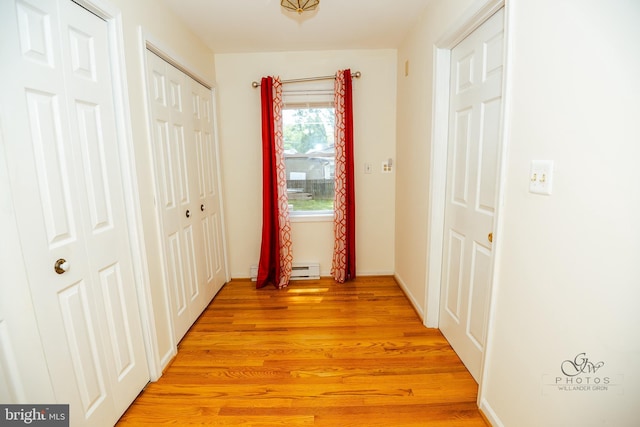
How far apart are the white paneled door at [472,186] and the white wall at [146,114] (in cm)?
195

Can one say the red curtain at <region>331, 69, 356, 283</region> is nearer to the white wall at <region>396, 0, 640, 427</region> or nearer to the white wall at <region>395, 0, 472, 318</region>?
the white wall at <region>395, 0, 472, 318</region>

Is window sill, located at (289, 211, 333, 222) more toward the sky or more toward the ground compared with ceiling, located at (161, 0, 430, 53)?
more toward the ground

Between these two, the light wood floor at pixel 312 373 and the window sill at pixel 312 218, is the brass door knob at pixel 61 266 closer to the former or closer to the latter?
the light wood floor at pixel 312 373

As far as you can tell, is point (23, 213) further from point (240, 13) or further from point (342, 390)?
point (240, 13)

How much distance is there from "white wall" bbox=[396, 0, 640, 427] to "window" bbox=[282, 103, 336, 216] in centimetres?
210

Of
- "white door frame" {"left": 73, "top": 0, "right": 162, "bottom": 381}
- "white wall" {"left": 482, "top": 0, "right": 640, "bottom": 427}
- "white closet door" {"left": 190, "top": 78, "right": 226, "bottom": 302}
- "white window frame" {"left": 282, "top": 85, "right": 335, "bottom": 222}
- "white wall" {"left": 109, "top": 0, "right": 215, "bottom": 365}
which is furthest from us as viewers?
"white window frame" {"left": 282, "top": 85, "right": 335, "bottom": 222}

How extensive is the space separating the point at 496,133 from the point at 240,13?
80.0 inches

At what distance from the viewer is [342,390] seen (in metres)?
1.68

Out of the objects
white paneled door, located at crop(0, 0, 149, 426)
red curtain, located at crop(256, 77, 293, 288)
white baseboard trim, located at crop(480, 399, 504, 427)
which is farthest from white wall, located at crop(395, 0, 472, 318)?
white paneled door, located at crop(0, 0, 149, 426)

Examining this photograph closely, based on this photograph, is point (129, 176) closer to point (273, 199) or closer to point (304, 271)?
point (273, 199)

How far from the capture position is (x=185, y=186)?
2.29 metres

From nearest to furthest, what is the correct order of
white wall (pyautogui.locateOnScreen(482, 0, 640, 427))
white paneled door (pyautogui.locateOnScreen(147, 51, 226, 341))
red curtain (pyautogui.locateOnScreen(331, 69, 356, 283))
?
1. white wall (pyautogui.locateOnScreen(482, 0, 640, 427))
2. white paneled door (pyautogui.locateOnScreen(147, 51, 226, 341))
3. red curtain (pyautogui.locateOnScreen(331, 69, 356, 283))

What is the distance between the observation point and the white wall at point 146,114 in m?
1.62

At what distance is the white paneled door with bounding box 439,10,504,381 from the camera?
1.50m
